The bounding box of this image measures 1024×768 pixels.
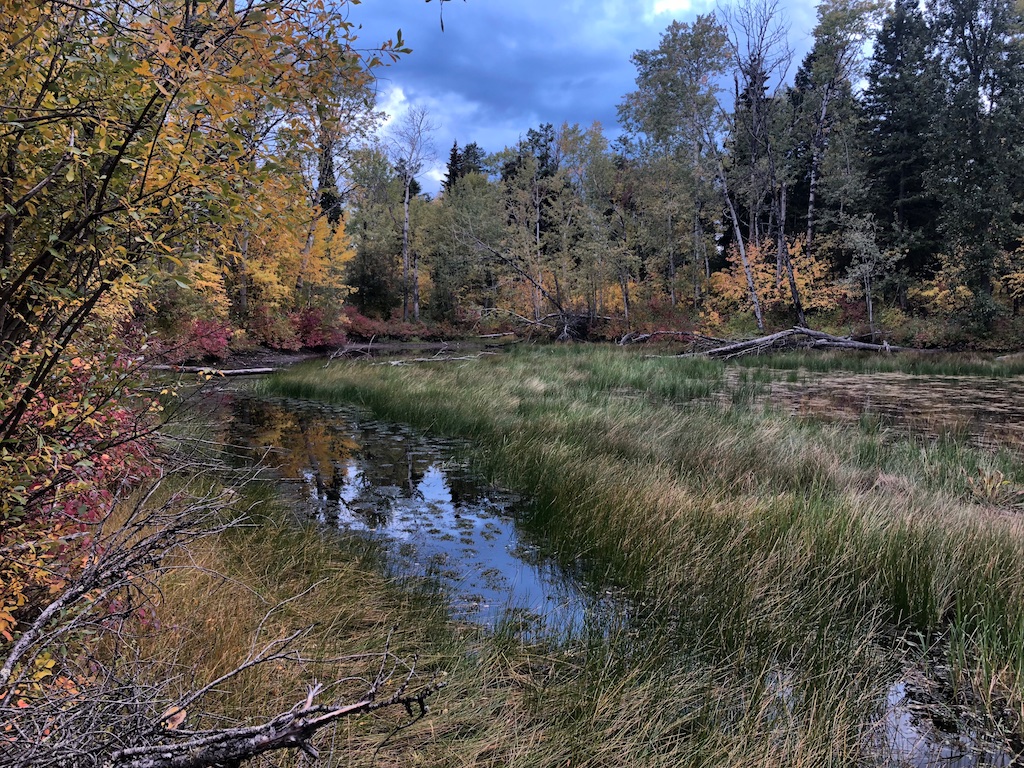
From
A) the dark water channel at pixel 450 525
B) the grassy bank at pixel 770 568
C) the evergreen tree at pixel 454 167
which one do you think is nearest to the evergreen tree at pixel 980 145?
the dark water channel at pixel 450 525

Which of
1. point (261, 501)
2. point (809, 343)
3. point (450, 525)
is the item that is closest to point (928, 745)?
point (450, 525)

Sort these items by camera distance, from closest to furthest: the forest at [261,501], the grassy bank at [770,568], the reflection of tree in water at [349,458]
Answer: the forest at [261,501] → the grassy bank at [770,568] → the reflection of tree in water at [349,458]

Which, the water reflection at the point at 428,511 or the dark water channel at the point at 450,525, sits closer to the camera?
the dark water channel at the point at 450,525

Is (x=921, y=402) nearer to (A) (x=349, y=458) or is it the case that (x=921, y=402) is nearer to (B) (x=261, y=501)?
(A) (x=349, y=458)

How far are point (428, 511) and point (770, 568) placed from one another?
3463 mm

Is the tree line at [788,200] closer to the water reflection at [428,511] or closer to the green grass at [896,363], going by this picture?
the green grass at [896,363]

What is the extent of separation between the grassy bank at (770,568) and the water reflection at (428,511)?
0.39 m

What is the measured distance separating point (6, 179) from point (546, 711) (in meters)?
3.15

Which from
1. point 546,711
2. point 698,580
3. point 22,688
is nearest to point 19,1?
point 22,688

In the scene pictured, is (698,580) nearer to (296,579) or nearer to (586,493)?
(586,493)

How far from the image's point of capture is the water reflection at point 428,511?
3.91m

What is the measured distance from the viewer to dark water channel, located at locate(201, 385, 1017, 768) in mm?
2760

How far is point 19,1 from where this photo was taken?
1.64 meters

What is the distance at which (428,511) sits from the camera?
5891 mm
